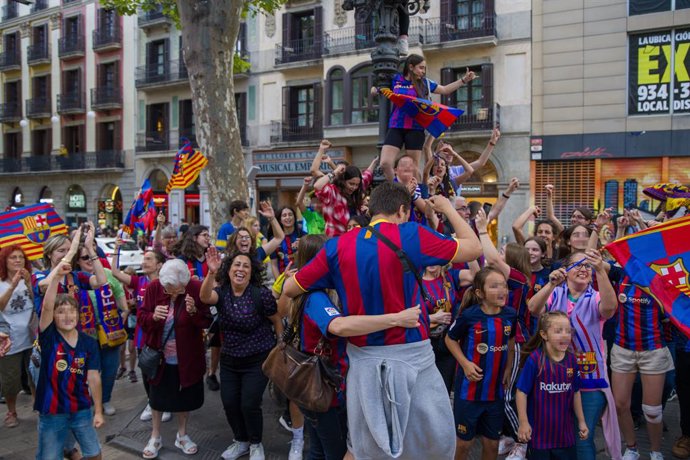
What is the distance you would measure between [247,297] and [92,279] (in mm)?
1709

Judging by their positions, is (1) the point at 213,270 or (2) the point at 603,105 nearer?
(1) the point at 213,270

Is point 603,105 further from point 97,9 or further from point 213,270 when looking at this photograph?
point 97,9

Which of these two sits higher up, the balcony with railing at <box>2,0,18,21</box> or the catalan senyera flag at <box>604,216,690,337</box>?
the balcony with railing at <box>2,0,18,21</box>

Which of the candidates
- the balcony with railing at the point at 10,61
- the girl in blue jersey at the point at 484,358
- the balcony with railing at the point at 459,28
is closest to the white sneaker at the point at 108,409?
the girl in blue jersey at the point at 484,358

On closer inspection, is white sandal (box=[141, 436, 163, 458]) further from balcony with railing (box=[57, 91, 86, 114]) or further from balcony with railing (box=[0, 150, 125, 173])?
balcony with railing (box=[57, 91, 86, 114])

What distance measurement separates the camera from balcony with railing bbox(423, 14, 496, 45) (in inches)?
819

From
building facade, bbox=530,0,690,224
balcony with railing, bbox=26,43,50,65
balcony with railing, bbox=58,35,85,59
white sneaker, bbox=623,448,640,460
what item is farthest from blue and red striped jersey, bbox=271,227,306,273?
balcony with railing, bbox=26,43,50,65

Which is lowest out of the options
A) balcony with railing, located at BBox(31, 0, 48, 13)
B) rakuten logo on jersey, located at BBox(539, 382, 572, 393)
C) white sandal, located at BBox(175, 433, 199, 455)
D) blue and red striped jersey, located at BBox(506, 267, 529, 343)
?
white sandal, located at BBox(175, 433, 199, 455)

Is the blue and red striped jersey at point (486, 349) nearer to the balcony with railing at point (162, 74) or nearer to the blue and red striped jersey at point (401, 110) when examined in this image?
the blue and red striped jersey at point (401, 110)

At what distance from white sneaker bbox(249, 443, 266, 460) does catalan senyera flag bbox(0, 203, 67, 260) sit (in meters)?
2.86

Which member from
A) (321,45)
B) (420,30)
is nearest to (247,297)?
(420,30)

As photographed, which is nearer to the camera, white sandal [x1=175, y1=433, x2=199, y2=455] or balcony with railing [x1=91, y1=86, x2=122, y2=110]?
white sandal [x1=175, y1=433, x2=199, y2=455]

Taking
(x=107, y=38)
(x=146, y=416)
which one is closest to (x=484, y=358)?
(x=146, y=416)

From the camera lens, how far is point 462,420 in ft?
14.1
